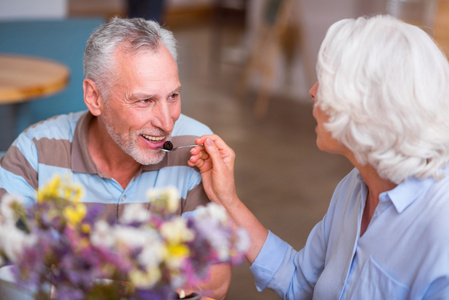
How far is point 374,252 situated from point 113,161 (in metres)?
0.81

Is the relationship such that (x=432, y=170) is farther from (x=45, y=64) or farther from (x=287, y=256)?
(x=45, y=64)

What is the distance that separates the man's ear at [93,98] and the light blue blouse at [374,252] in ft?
2.04

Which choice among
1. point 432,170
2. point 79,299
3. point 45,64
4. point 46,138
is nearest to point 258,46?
point 45,64

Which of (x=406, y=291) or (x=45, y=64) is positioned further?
(x=45, y=64)

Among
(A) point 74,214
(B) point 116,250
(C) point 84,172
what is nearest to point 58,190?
(A) point 74,214

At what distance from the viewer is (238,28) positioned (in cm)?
948

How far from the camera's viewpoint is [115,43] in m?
1.57

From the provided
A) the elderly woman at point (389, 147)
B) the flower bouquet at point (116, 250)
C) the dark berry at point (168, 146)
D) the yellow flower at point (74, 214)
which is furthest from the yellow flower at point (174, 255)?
the dark berry at point (168, 146)

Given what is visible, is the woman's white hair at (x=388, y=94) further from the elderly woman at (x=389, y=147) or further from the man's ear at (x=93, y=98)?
the man's ear at (x=93, y=98)

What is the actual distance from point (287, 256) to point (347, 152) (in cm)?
40

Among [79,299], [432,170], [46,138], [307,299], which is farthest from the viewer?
[46,138]

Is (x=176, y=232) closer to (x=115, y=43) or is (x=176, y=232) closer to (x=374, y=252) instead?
(x=374, y=252)

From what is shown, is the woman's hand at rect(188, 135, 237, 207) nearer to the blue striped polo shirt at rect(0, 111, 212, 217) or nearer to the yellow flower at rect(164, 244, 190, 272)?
the blue striped polo shirt at rect(0, 111, 212, 217)

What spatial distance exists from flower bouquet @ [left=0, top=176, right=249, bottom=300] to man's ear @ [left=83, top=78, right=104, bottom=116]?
825 millimetres
